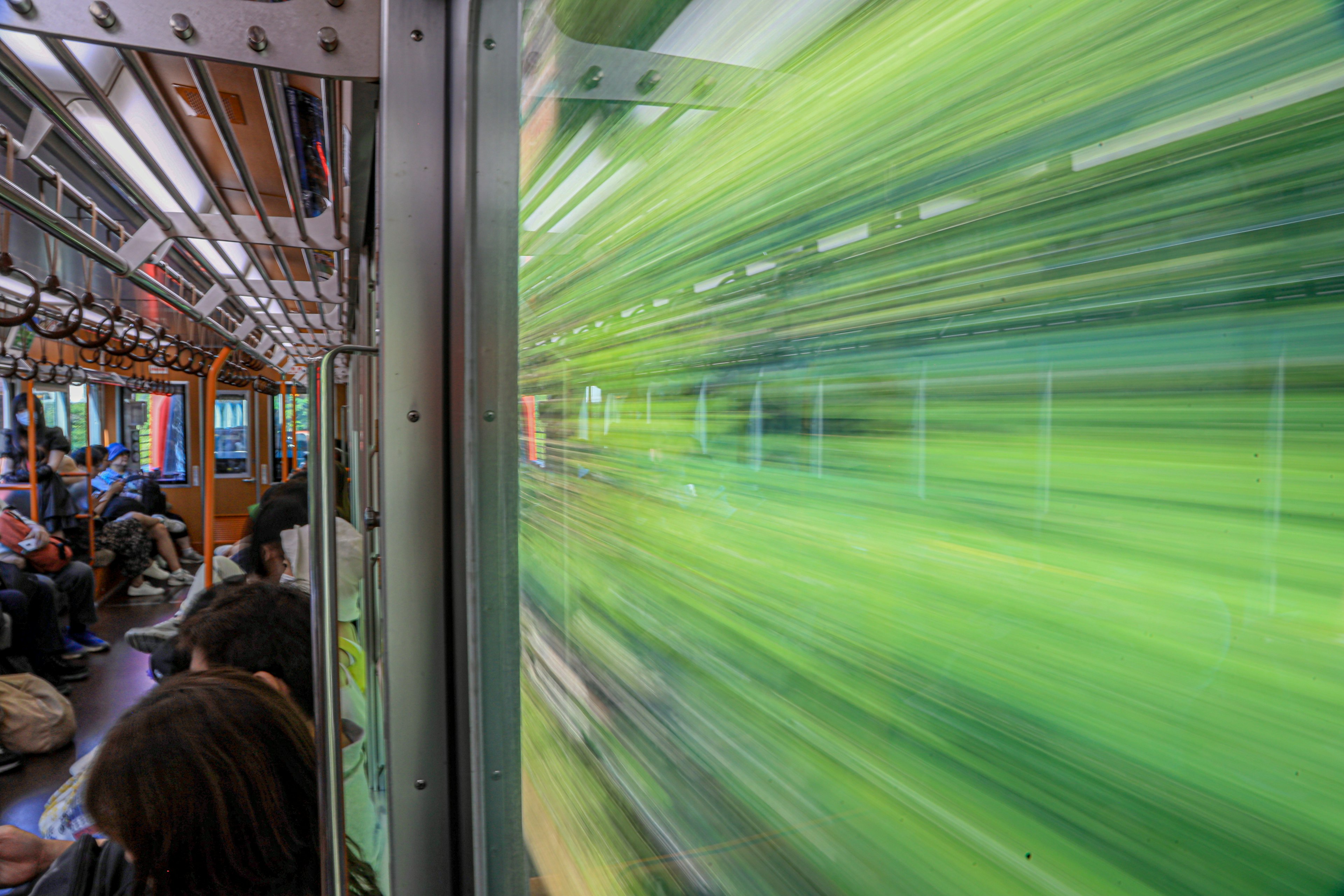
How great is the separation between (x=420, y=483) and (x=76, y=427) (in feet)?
31.4

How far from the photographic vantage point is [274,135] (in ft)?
5.88

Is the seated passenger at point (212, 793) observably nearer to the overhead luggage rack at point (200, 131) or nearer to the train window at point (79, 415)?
the overhead luggage rack at point (200, 131)

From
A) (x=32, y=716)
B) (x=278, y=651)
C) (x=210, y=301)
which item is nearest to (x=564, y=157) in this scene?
(x=278, y=651)

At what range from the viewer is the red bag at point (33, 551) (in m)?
4.91

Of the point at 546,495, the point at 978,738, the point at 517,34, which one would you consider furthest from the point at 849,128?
the point at 517,34

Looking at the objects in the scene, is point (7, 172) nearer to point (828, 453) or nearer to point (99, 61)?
point (99, 61)

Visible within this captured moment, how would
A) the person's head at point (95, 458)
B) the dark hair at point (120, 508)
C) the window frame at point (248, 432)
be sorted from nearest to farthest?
the person's head at point (95, 458) → the dark hair at point (120, 508) → the window frame at point (248, 432)

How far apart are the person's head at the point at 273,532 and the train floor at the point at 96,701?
0.67 metres

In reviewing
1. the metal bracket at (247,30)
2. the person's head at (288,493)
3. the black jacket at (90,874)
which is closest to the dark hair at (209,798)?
the black jacket at (90,874)

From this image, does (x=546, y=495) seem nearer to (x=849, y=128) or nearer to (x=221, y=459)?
(x=849, y=128)

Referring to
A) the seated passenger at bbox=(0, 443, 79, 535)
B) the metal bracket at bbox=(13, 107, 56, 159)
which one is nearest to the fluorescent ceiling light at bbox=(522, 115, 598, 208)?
the metal bracket at bbox=(13, 107, 56, 159)

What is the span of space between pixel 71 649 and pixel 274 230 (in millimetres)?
4585

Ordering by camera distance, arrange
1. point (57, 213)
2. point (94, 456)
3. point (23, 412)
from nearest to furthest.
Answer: point (57, 213) → point (23, 412) → point (94, 456)

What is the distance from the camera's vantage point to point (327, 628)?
3.30ft
